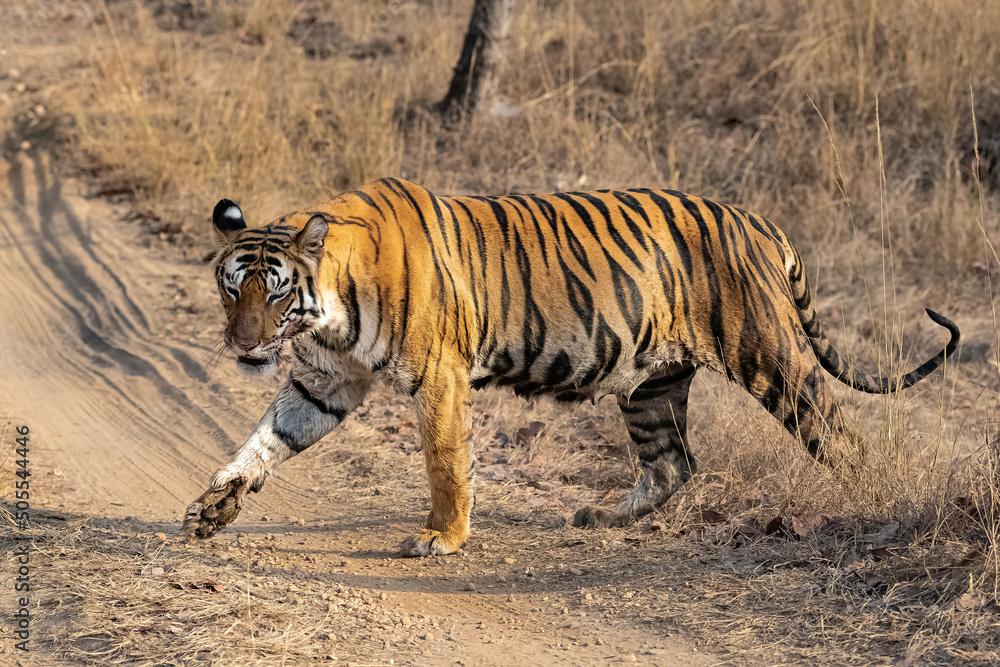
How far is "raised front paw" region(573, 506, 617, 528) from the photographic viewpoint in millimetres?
4445

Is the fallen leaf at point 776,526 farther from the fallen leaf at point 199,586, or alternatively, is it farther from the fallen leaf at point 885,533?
the fallen leaf at point 199,586

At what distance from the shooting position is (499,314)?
4.00m

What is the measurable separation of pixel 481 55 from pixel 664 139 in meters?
1.70

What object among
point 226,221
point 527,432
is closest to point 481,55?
point 527,432

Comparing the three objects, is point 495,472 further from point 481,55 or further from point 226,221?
point 481,55

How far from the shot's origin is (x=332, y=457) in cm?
526

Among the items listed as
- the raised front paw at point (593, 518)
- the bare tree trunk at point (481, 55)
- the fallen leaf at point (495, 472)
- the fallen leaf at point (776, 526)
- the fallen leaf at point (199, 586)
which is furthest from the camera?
the bare tree trunk at point (481, 55)

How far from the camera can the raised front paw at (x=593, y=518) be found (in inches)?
175

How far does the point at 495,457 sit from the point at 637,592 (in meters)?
1.68

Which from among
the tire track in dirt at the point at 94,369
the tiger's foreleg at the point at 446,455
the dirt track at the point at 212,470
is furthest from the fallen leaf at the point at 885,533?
the tire track in dirt at the point at 94,369

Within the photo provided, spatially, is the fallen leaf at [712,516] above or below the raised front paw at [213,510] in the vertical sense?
below

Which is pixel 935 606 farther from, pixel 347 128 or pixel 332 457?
pixel 347 128

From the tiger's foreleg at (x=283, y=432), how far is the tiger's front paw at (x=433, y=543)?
0.57m

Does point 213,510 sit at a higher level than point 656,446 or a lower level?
higher
